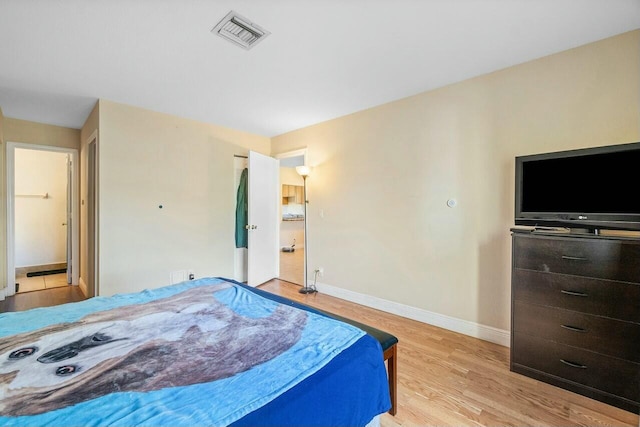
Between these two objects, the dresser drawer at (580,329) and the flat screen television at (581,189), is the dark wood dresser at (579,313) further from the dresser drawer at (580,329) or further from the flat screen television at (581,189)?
the flat screen television at (581,189)

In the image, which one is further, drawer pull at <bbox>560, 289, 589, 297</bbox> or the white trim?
the white trim

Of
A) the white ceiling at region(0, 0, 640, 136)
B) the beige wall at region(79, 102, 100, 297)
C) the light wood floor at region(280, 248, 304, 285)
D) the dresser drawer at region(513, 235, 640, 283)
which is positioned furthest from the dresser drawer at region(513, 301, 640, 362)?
the beige wall at region(79, 102, 100, 297)

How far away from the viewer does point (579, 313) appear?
1694 millimetres

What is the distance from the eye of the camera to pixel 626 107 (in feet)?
5.97

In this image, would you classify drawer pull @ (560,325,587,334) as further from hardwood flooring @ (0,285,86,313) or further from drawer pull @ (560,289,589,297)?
hardwood flooring @ (0,285,86,313)

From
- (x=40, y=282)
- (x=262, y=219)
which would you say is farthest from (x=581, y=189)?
(x=40, y=282)

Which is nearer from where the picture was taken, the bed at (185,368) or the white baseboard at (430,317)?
the bed at (185,368)

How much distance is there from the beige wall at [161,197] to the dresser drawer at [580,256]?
362 centimetres

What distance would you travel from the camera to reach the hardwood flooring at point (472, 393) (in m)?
1.49

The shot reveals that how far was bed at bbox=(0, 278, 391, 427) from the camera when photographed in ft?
2.60

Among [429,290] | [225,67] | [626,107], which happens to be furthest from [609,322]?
[225,67]

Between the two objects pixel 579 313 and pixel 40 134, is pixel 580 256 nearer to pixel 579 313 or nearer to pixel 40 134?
pixel 579 313

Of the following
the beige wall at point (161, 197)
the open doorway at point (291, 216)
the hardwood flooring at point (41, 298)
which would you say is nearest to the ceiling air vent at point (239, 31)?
the beige wall at point (161, 197)

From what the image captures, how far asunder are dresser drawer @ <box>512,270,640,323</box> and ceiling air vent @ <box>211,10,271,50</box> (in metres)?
2.57
